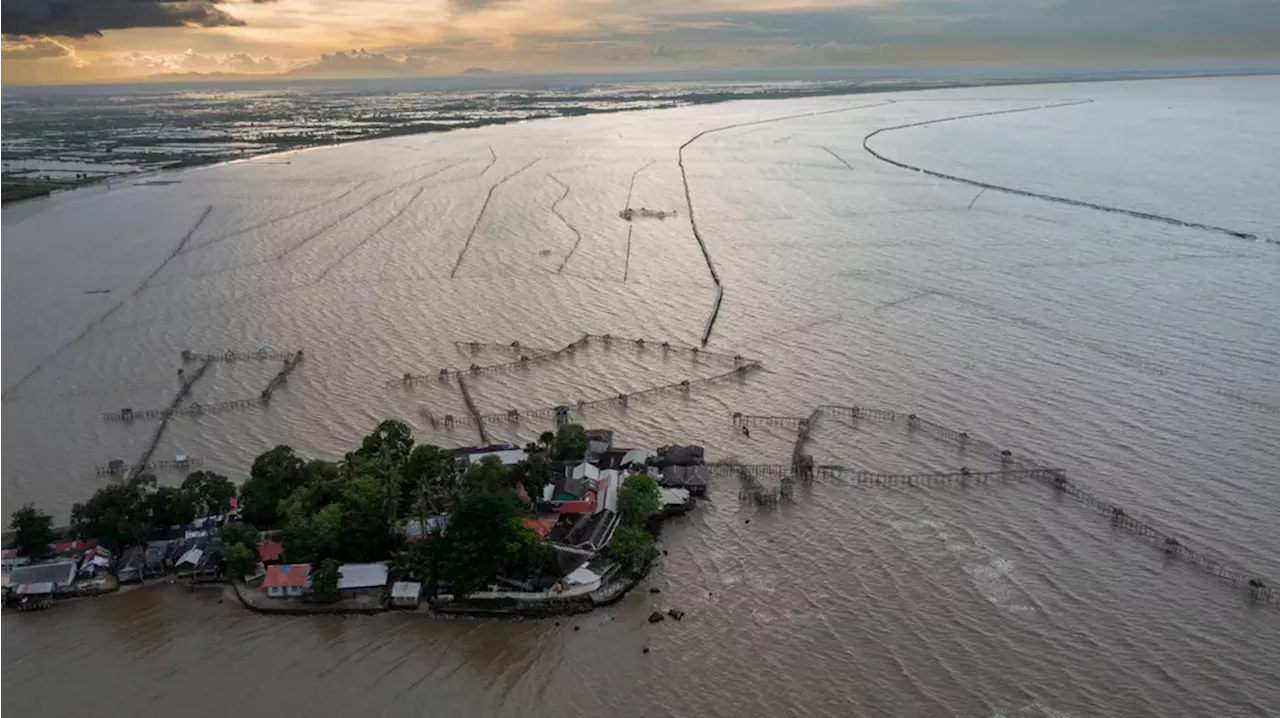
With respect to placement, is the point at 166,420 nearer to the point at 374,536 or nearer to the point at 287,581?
the point at 287,581

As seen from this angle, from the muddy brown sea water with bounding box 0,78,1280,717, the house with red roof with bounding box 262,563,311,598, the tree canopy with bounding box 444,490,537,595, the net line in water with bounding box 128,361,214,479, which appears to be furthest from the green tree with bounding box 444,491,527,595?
the net line in water with bounding box 128,361,214,479

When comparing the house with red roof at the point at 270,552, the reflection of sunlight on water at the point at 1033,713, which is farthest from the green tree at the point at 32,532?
the reflection of sunlight on water at the point at 1033,713

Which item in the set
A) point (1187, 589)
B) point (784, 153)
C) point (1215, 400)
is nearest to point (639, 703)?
point (1187, 589)

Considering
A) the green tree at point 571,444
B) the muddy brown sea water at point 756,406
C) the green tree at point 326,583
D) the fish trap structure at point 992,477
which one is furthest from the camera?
the green tree at point 571,444

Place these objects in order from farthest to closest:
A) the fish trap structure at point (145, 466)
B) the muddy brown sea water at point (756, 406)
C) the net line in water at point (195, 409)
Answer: the net line in water at point (195, 409), the fish trap structure at point (145, 466), the muddy brown sea water at point (756, 406)

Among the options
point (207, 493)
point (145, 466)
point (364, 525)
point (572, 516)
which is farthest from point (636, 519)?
point (145, 466)

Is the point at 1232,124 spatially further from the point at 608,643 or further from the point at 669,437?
the point at 608,643

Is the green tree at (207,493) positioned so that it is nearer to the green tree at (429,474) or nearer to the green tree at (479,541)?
the green tree at (429,474)
